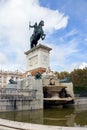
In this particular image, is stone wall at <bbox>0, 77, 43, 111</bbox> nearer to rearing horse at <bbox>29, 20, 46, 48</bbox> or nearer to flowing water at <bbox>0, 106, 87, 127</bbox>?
flowing water at <bbox>0, 106, 87, 127</bbox>

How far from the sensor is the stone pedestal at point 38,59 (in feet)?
88.2

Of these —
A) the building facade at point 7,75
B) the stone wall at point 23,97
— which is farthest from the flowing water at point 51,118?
the building facade at point 7,75

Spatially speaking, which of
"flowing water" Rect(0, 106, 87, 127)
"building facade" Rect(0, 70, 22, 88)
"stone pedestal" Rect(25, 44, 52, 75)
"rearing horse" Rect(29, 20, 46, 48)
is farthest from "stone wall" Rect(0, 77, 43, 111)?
"building facade" Rect(0, 70, 22, 88)

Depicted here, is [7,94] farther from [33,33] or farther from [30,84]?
[33,33]

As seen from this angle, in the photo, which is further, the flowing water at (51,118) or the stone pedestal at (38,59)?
the stone pedestal at (38,59)

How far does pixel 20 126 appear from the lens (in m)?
8.32

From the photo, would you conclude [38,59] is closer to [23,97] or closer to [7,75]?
[23,97]

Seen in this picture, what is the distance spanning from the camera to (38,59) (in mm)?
27062

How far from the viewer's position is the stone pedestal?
1058 inches

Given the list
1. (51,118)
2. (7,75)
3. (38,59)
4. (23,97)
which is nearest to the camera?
(51,118)

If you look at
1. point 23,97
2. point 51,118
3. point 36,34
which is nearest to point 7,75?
point 36,34

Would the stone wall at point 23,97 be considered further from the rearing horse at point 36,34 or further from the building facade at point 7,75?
the building facade at point 7,75

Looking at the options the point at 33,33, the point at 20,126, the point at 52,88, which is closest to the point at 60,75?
the point at 33,33

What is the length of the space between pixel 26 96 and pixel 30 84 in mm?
2562
